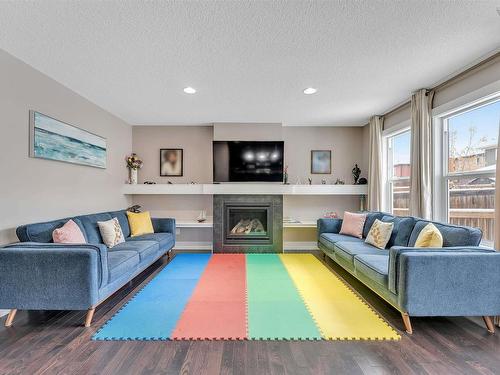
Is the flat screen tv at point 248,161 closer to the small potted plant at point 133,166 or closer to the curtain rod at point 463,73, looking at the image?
the small potted plant at point 133,166

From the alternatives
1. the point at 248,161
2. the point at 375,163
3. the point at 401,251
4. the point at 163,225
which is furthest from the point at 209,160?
the point at 401,251

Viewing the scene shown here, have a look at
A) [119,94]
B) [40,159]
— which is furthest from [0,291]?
[119,94]

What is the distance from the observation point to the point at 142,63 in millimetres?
2736

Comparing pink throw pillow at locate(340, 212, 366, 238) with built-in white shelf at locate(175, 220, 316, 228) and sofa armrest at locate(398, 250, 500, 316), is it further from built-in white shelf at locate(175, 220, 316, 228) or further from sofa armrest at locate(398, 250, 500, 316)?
sofa armrest at locate(398, 250, 500, 316)

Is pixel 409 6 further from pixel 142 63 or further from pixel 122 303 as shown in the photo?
pixel 122 303

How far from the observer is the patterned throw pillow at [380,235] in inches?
135

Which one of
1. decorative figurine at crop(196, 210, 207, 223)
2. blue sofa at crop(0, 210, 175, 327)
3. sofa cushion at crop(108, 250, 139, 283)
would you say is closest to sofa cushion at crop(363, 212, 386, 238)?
decorative figurine at crop(196, 210, 207, 223)

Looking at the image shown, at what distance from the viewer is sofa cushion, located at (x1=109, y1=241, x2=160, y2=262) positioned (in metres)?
3.27

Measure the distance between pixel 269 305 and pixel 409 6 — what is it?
9.16ft

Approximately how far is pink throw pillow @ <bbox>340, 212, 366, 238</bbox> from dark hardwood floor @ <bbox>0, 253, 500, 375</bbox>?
6.29 ft

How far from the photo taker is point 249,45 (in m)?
2.39

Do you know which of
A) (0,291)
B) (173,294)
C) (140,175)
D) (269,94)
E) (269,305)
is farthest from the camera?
(140,175)

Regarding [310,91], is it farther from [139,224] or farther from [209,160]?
[139,224]

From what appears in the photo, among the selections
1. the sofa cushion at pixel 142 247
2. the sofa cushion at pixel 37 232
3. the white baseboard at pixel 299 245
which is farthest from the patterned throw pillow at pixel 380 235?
the sofa cushion at pixel 37 232
